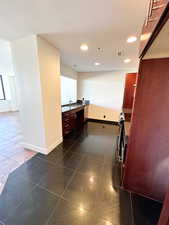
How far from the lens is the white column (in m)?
1.98

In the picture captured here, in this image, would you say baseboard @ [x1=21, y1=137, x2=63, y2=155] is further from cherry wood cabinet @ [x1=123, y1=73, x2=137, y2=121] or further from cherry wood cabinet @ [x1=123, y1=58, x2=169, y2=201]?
cherry wood cabinet @ [x1=123, y1=73, x2=137, y2=121]

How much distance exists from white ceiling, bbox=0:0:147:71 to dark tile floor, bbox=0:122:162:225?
8.08 ft

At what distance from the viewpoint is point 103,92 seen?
4.83 m

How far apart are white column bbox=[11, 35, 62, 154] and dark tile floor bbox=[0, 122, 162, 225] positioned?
0.48m

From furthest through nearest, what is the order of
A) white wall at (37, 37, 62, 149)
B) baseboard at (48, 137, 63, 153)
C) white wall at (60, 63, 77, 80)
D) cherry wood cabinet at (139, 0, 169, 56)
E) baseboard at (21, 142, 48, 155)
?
white wall at (60, 63, 77, 80)
baseboard at (48, 137, 63, 153)
baseboard at (21, 142, 48, 155)
white wall at (37, 37, 62, 149)
cherry wood cabinet at (139, 0, 169, 56)

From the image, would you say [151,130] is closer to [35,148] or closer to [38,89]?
[38,89]

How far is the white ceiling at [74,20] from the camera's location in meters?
1.19

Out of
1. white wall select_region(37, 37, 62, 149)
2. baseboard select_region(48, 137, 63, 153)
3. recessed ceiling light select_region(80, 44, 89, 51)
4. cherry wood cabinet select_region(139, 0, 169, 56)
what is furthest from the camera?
baseboard select_region(48, 137, 63, 153)

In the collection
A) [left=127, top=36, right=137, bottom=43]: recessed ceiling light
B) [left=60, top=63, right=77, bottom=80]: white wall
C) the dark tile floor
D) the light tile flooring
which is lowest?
the dark tile floor

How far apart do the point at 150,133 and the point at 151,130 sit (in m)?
0.04

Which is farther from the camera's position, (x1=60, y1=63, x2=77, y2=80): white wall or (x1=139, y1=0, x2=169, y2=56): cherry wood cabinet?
(x1=60, y1=63, x2=77, y2=80): white wall

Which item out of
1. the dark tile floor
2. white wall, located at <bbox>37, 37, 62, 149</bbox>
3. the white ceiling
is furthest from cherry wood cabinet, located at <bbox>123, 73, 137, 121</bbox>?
white wall, located at <bbox>37, 37, 62, 149</bbox>

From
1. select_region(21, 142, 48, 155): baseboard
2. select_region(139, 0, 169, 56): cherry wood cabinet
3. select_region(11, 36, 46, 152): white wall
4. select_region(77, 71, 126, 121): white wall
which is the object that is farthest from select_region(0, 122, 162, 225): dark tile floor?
select_region(77, 71, 126, 121): white wall

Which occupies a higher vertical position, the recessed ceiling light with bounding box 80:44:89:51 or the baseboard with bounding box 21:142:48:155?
the recessed ceiling light with bounding box 80:44:89:51
